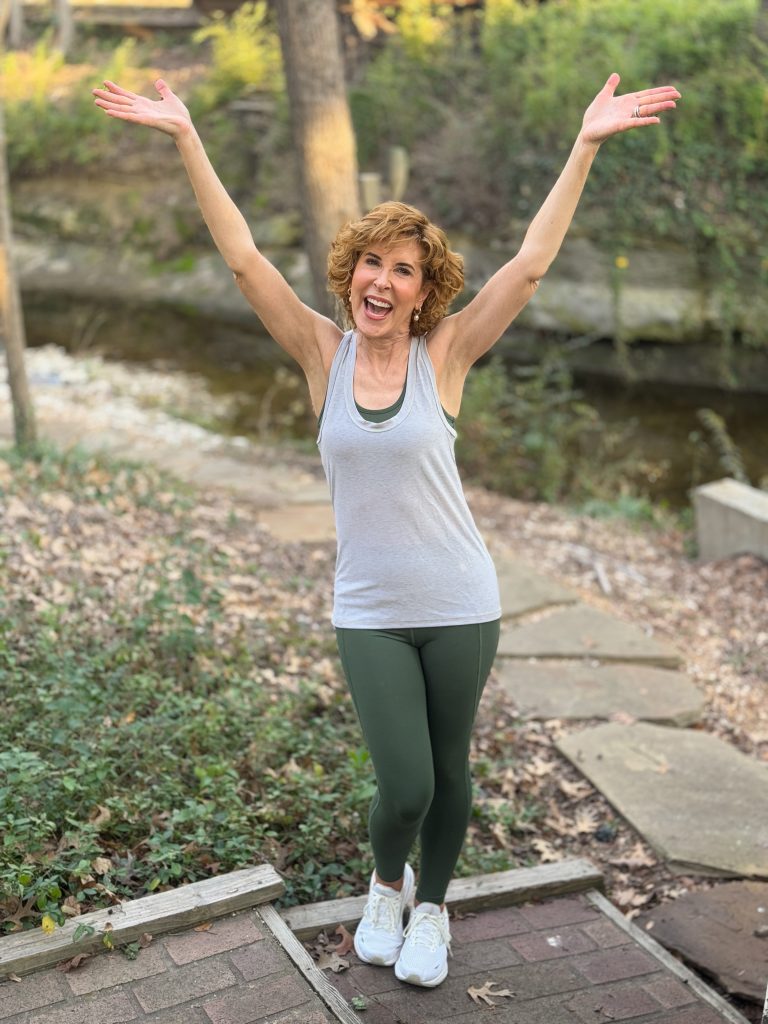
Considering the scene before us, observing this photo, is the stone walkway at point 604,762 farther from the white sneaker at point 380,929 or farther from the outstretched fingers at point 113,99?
the outstretched fingers at point 113,99

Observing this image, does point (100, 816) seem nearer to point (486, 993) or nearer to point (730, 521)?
point (486, 993)

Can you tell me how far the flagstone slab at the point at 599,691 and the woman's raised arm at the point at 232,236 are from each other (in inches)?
103

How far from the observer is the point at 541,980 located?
319 centimetres

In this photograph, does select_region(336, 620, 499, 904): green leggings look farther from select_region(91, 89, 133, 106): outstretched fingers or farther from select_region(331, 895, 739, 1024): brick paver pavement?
select_region(91, 89, 133, 106): outstretched fingers

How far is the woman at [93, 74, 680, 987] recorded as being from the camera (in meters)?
2.85

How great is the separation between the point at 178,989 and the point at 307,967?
0.32m

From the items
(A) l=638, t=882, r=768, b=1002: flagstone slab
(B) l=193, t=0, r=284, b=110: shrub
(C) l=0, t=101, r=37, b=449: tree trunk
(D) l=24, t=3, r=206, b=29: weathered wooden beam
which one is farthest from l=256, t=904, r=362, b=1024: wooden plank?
(D) l=24, t=3, r=206, b=29: weathered wooden beam

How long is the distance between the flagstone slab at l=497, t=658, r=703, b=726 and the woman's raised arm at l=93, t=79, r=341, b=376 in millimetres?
2604

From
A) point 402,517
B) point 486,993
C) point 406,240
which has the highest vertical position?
point 406,240

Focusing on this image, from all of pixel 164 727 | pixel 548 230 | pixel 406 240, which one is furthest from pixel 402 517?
pixel 164 727

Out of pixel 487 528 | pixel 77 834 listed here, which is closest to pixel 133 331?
pixel 487 528

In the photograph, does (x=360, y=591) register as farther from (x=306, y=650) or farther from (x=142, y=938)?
(x=306, y=650)

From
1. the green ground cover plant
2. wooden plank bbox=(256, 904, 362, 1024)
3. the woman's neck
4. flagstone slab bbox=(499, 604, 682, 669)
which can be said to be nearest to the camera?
wooden plank bbox=(256, 904, 362, 1024)

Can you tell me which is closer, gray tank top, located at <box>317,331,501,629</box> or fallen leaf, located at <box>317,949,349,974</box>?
gray tank top, located at <box>317,331,501,629</box>
